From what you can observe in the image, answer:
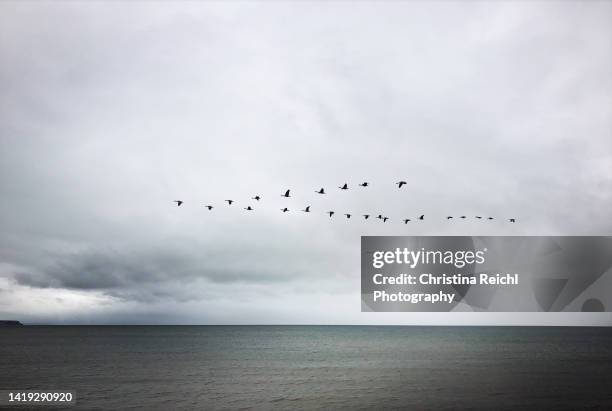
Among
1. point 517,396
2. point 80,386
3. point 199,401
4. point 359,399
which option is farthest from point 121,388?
point 517,396

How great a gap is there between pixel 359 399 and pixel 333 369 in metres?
32.2

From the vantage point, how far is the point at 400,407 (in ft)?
173

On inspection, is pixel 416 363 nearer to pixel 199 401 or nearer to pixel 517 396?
pixel 517 396

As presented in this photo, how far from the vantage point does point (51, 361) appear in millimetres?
107500

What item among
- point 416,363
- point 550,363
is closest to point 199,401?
point 416,363

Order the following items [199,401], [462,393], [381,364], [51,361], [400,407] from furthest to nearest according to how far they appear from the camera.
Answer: [51,361] < [381,364] < [462,393] < [199,401] < [400,407]

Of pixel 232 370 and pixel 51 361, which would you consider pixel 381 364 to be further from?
pixel 51 361

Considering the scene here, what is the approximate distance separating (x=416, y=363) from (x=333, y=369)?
21.4 m

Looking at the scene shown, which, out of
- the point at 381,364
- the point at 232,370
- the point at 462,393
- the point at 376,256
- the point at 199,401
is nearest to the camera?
the point at 199,401

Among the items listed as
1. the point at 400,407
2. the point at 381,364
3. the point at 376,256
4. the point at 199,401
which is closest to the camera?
the point at 400,407

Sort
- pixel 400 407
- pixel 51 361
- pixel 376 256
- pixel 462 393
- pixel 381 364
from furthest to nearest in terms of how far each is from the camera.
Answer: pixel 51 361 → pixel 381 364 → pixel 376 256 → pixel 462 393 → pixel 400 407

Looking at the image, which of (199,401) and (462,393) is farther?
(462,393)

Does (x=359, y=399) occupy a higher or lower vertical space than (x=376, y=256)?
lower

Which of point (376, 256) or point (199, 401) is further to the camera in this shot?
point (376, 256)
